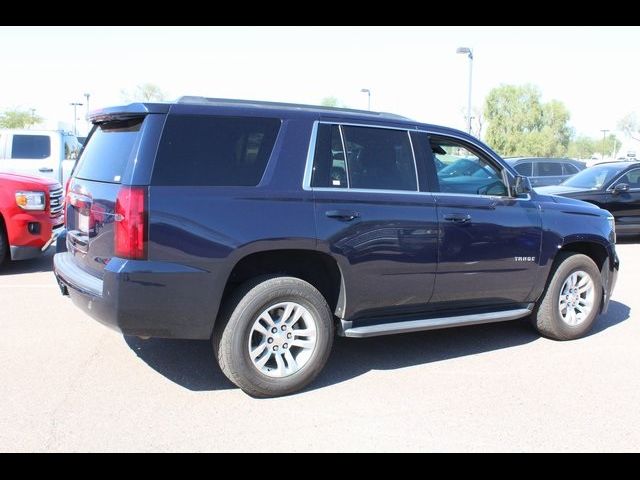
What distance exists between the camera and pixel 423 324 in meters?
4.46

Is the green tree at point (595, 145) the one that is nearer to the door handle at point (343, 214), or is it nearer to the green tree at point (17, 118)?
the green tree at point (17, 118)

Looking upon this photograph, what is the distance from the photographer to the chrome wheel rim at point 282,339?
12.8 ft

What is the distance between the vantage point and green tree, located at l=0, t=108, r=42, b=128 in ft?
137

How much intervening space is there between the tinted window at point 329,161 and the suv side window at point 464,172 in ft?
2.89

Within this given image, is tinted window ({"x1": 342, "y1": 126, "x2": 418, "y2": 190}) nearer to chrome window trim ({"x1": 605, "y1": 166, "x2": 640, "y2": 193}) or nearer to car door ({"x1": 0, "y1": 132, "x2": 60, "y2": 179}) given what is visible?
chrome window trim ({"x1": 605, "y1": 166, "x2": 640, "y2": 193})

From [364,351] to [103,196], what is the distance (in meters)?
2.45

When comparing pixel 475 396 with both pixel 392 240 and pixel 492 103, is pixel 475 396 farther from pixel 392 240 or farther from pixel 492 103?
pixel 492 103

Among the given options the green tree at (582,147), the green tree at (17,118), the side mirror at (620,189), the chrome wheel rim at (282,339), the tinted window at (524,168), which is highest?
the green tree at (582,147)

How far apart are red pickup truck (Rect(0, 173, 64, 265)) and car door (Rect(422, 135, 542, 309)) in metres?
5.08

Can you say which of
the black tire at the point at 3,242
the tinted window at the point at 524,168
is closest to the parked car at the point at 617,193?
the tinted window at the point at 524,168

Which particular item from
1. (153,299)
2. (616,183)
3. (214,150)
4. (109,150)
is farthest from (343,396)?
(616,183)

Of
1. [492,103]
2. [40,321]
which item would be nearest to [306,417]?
[40,321]

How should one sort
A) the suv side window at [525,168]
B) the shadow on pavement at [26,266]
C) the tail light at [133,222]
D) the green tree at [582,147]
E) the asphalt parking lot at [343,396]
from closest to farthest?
1. the asphalt parking lot at [343,396]
2. the tail light at [133,222]
3. the shadow on pavement at [26,266]
4. the suv side window at [525,168]
5. the green tree at [582,147]

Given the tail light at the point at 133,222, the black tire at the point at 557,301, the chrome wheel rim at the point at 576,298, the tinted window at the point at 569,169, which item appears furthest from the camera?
the tinted window at the point at 569,169
